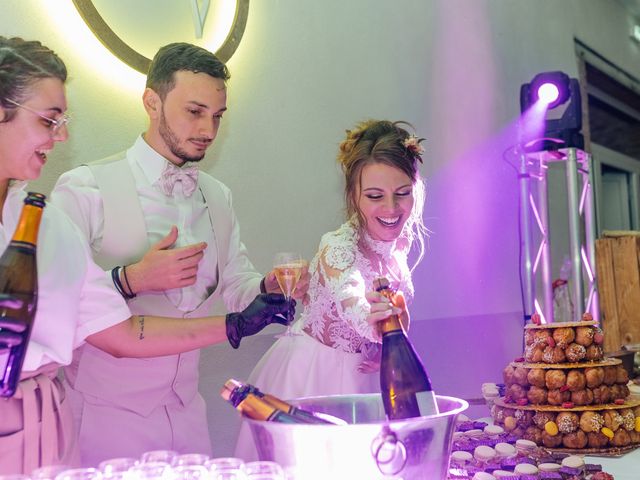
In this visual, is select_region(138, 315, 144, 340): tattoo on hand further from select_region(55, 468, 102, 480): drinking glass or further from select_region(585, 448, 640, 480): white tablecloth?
select_region(585, 448, 640, 480): white tablecloth

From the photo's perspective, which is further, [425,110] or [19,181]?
[425,110]

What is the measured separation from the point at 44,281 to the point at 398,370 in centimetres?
66

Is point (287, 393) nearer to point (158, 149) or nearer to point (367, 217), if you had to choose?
point (367, 217)

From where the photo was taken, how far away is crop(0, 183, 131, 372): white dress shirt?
4.06 feet

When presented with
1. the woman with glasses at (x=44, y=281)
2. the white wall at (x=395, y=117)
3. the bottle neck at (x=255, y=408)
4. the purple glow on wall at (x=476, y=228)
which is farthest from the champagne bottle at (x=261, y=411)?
the purple glow on wall at (x=476, y=228)

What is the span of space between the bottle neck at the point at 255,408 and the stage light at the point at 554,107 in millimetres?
3079

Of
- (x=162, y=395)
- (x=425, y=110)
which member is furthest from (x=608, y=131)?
(x=162, y=395)

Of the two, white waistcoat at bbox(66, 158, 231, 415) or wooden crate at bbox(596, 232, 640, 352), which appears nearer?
white waistcoat at bbox(66, 158, 231, 415)

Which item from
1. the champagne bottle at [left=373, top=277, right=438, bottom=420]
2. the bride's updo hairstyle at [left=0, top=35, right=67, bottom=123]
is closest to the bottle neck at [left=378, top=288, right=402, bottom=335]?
the champagne bottle at [left=373, top=277, right=438, bottom=420]

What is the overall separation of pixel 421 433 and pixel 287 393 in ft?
3.67

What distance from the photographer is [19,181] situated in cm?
129

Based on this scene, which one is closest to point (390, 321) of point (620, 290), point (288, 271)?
point (288, 271)

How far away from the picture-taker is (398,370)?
1.21 meters

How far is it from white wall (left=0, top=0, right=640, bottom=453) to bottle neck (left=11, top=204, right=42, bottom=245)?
122 centimetres
